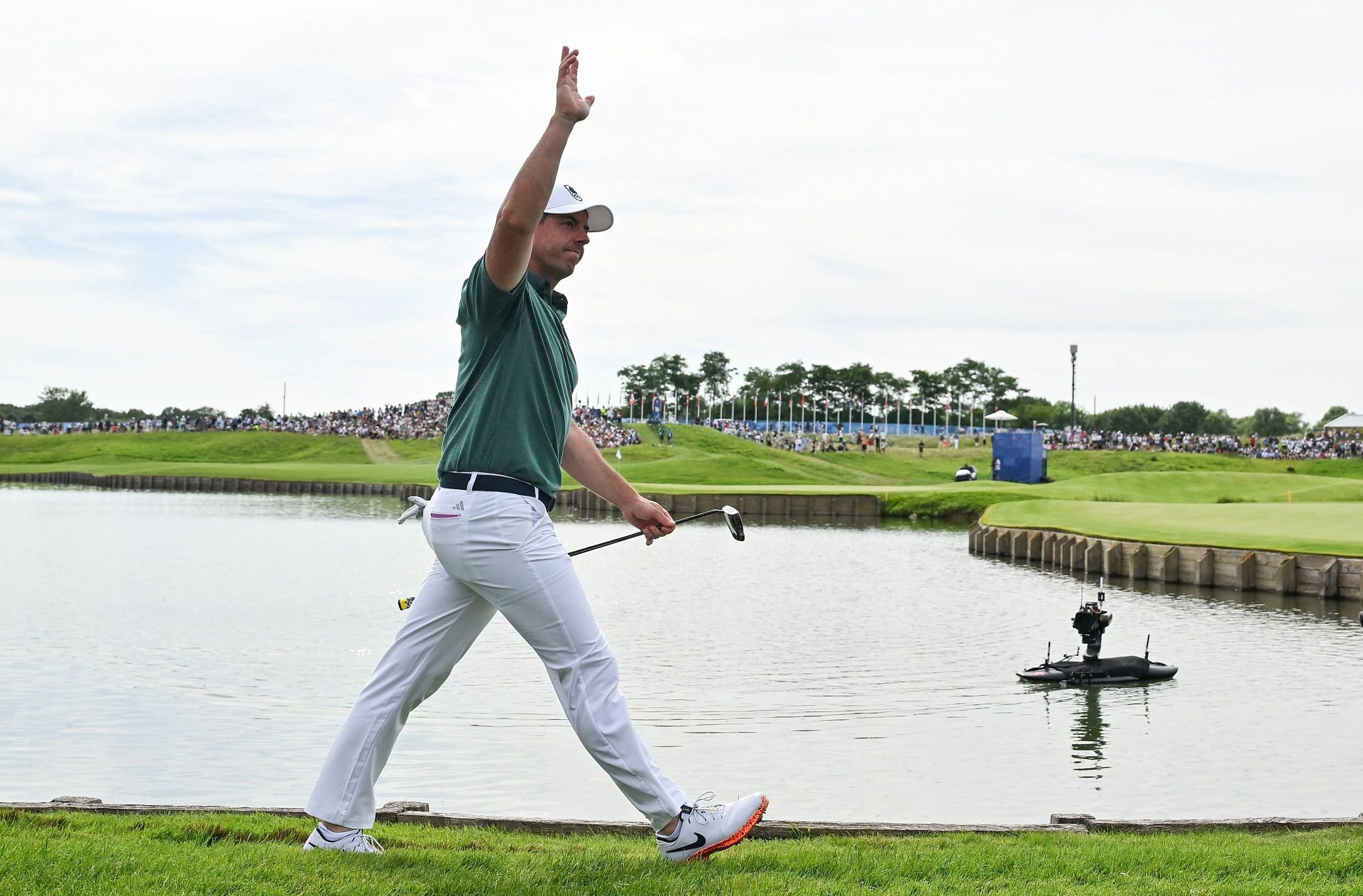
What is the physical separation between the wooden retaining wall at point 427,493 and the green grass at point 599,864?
48758mm

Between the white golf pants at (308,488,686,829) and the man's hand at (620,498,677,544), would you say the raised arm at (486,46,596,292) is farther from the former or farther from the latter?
the man's hand at (620,498,677,544)

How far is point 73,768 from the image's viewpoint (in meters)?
12.5

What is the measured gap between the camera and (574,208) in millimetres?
6039

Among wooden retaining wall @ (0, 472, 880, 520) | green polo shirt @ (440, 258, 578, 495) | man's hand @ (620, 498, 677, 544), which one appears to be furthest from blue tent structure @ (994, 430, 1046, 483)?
green polo shirt @ (440, 258, 578, 495)


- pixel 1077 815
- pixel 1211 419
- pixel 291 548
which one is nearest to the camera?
pixel 1077 815

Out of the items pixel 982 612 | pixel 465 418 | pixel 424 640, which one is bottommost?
pixel 982 612

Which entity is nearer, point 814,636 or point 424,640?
point 424,640

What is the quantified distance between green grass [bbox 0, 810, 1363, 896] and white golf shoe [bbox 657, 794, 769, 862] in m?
0.07

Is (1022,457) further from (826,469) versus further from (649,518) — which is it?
(649,518)

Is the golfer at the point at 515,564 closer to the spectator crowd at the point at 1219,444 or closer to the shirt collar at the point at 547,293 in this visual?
the shirt collar at the point at 547,293

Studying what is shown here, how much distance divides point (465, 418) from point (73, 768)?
867 cm

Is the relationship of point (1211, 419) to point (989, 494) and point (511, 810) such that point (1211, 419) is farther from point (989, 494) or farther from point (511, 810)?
point (511, 810)

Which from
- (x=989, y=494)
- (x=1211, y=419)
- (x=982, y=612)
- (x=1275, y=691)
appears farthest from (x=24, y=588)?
(x=1211, y=419)

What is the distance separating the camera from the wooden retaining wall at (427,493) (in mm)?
66188
